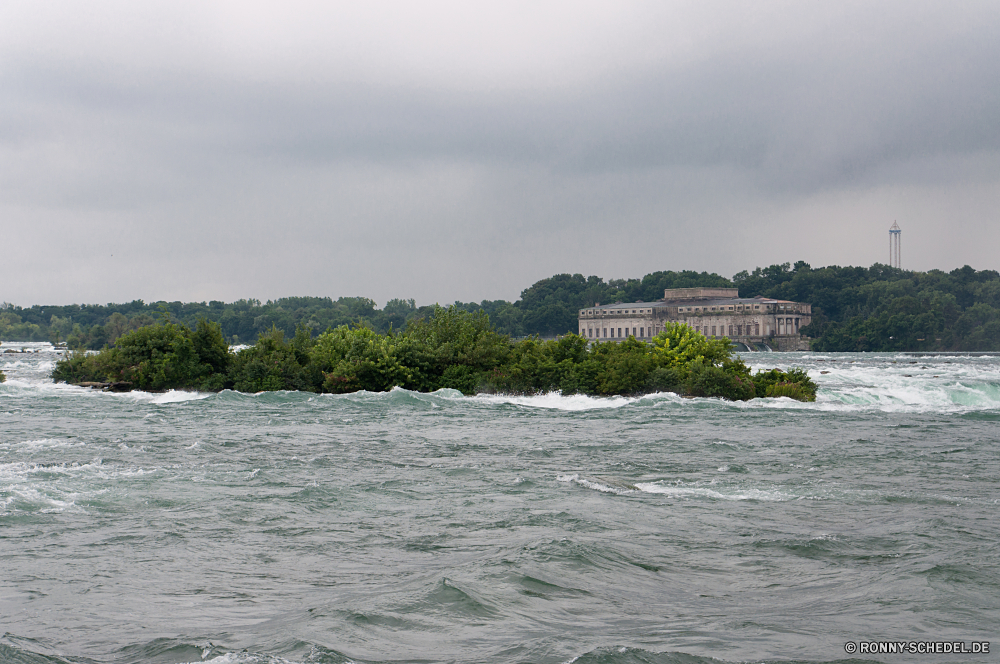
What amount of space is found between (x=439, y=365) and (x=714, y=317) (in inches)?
5280

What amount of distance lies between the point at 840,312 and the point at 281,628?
180 metres

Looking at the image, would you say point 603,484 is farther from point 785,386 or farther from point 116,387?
point 116,387

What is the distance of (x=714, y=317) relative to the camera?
162750mm

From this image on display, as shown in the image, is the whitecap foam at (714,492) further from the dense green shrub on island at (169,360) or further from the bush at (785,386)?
the dense green shrub on island at (169,360)

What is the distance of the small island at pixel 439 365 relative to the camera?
32969 mm

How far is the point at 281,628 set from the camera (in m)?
7.30

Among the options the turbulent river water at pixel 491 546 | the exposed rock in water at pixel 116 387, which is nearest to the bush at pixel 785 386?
the turbulent river water at pixel 491 546

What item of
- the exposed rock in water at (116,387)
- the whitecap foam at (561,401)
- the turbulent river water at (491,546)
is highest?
the exposed rock in water at (116,387)

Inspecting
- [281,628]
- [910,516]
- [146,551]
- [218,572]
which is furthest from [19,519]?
[910,516]

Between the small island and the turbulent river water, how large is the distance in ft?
37.7

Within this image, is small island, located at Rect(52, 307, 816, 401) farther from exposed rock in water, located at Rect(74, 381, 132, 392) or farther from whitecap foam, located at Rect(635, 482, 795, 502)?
whitecap foam, located at Rect(635, 482, 795, 502)

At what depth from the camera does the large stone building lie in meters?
156

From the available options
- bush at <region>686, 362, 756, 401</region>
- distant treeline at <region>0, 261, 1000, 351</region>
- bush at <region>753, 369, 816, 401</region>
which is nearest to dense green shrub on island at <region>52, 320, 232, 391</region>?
bush at <region>686, 362, 756, 401</region>

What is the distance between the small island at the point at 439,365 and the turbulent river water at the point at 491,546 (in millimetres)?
11476
